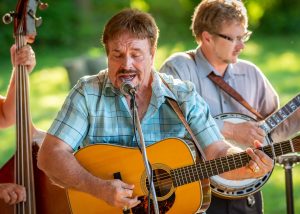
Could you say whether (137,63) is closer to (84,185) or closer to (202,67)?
(84,185)

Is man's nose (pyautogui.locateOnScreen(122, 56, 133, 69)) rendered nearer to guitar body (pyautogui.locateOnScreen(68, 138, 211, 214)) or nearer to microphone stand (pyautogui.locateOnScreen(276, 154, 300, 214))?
guitar body (pyautogui.locateOnScreen(68, 138, 211, 214))

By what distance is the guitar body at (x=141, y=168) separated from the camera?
11.6ft

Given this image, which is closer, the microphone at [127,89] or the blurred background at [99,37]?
the microphone at [127,89]

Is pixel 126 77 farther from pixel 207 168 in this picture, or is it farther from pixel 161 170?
pixel 207 168

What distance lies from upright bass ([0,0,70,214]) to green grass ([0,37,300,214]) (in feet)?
11.8

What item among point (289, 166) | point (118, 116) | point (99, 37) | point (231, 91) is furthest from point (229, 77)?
point (99, 37)

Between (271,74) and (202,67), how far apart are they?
569 cm

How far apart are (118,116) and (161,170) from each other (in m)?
0.35

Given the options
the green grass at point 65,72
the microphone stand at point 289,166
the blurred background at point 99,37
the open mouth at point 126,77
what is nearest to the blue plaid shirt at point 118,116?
the open mouth at point 126,77

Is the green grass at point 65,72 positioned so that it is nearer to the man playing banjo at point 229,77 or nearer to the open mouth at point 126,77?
the man playing banjo at point 229,77

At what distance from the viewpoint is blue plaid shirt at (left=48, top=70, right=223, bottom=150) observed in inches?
140

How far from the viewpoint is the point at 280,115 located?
408cm

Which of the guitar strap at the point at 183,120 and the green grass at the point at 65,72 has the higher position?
the green grass at the point at 65,72

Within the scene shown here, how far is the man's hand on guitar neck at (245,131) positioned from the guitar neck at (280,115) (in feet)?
0.14
